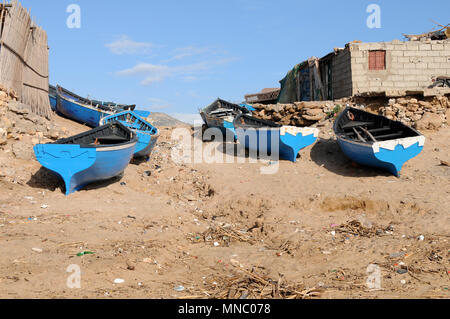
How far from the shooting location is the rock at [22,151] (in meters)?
9.53

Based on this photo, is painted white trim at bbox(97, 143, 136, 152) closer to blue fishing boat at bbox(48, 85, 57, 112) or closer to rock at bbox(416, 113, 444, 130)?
rock at bbox(416, 113, 444, 130)

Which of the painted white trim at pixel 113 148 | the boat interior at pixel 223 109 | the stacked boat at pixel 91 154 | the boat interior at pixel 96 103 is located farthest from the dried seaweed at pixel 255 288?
the boat interior at pixel 96 103

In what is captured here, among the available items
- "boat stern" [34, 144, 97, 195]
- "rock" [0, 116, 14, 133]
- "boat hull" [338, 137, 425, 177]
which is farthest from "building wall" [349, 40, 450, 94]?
"rock" [0, 116, 14, 133]

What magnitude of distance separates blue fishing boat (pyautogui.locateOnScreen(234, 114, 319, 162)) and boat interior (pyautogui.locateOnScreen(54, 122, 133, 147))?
424 centimetres

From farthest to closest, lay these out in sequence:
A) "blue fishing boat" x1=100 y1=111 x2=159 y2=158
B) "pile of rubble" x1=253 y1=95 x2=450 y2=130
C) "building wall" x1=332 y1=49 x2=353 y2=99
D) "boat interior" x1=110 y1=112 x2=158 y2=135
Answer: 1. "building wall" x1=332 y1=49 x2=353 y2=99
2. "boat interior" x1=110 y1=112 x2=158 y2=135
3. "pile of rubble" x1=253 y1=95 x2=450 y2=130
4. "blue fishing boat" x1=100 y1=111 x2=159 y2=158

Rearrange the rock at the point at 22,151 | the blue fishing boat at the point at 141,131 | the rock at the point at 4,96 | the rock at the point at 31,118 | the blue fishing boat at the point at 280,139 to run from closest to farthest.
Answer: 1. the rock at the point at 22,151
2. the rock at the point at 4,96
3. the rock at the point at 31,118
4. the blue fishing boat at the point at 280,139
5. the blue fishing boat at the point at 141,131

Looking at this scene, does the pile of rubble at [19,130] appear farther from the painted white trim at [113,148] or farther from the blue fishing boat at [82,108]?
the blue fishing boat at [82,108]

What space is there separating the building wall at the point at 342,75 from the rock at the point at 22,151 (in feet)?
40.3

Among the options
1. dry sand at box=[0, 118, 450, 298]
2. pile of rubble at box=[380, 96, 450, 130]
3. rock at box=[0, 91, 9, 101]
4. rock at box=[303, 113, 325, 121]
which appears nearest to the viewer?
dry sand at box=[0, 118, 450, 298]

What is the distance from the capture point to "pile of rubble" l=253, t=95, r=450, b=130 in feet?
41.9
